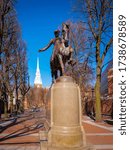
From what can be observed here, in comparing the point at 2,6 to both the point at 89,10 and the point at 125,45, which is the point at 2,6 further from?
the point at 125,45

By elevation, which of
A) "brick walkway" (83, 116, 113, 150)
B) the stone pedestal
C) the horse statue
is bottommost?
"brick walkway" (83, 116, 113, 150)

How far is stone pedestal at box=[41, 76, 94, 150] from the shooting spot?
925 cm

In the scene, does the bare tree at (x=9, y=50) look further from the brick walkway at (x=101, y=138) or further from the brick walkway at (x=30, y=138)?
the brick walkway at (x=101, y=138)

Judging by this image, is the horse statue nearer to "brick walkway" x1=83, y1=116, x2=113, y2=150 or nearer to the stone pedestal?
the stone pedestal

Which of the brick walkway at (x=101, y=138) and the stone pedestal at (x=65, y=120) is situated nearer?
the stone pedestal at (x=65, y=120)

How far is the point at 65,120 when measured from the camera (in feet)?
31.2

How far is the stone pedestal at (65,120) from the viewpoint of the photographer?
9.25 metres

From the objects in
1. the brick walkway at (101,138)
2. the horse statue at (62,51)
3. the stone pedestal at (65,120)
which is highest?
the horse statue at (62,51)

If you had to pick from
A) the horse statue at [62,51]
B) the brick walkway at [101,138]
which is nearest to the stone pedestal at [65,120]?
the horse statue at [62,51]

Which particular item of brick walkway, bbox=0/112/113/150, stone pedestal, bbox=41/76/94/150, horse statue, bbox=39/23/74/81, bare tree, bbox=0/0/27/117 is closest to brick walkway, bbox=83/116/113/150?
brick walkway, bbox=0/112/113/150

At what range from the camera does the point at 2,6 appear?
1817 cm

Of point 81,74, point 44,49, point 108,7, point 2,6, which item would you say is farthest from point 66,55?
point 81,74

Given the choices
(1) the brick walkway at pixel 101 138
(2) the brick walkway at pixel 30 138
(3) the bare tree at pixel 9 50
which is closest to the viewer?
(2) the brick walkway at pixel 30 138

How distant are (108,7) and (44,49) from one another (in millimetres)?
13549
